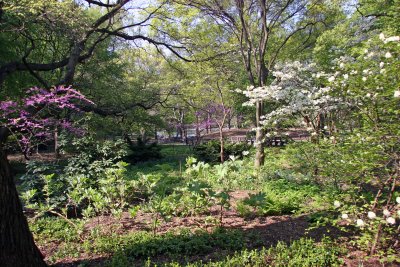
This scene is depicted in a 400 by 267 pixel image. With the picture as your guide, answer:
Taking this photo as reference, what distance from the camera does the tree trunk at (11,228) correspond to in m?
2.82

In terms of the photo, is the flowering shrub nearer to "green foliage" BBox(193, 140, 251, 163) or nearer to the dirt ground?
the dirt ground

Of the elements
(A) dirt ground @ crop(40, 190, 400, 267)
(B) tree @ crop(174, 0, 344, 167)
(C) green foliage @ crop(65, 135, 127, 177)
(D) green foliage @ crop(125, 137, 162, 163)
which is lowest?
(A) dirt ground @ crop(40, 190, 400, 267)

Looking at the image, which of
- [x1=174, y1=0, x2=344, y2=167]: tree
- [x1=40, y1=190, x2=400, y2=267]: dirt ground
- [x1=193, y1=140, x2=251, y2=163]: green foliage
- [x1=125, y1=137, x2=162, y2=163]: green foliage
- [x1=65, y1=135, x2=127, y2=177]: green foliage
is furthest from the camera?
[x1=125, y1=137, x2=162, y2=163]: green foliage

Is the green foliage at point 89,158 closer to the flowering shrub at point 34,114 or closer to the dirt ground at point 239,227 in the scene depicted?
the flowering shrub at point 34,114

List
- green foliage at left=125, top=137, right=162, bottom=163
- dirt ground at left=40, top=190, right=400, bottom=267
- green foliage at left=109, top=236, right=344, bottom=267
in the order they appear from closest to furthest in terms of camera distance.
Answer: green foliage at left=109, top=236, right=344, bottom=267 → dirt ground at left=40, top=190, right=400, bottom=267 → green foliage at left=125, top=137, right=162, bottom=163

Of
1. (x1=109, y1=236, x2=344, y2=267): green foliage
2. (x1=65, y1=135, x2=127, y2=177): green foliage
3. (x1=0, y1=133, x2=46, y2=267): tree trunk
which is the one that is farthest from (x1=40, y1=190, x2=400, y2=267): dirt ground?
(x1=65, y1=135, x2=127, y2=177): green foliage

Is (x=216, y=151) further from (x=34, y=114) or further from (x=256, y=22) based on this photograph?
(x=34, y=114)

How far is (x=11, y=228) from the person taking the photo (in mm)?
2885

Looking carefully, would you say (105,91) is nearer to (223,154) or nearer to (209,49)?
(209,49)

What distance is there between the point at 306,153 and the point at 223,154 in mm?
8001

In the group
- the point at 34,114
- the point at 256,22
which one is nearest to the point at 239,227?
the point at 34,114

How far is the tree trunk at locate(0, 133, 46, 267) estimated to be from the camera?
2.82m

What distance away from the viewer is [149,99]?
14312 mm

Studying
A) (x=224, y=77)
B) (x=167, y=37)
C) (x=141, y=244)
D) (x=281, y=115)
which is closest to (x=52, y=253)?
(x=141, y=244)
